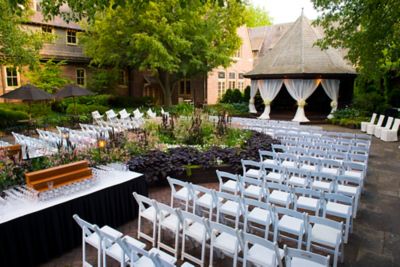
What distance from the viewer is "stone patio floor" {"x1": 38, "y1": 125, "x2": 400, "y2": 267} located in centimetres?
402

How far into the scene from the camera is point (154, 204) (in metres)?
3.96

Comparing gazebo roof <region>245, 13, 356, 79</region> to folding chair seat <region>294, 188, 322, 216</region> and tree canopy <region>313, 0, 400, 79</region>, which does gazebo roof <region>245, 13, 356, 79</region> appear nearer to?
tree canopy <region>313, 0, 400, 79</region>

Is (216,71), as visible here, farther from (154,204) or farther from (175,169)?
(154,204)

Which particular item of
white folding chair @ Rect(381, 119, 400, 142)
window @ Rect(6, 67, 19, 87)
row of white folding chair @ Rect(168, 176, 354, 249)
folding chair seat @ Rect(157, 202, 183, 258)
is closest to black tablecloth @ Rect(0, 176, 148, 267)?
row of white folding chair @ Rect(168, 176, 354, 249)

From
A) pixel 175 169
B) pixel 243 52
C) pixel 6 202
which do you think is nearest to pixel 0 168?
pixel 6 202

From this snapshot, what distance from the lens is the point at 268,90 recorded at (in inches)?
779

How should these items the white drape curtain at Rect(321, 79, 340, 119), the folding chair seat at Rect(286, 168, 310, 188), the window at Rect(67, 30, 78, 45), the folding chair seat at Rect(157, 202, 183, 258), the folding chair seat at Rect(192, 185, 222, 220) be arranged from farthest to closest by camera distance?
the window at Rect(67, 30, 78, 45) < the white drape curtain at Rect(321, 79, 340, 119) < the folding chair seat at Rect(286, 168, 310, 188) < the folding chair seat at Rect(192, 185, 222, 220) < the folding chair seat at Rect(157, 202, 183, 258)

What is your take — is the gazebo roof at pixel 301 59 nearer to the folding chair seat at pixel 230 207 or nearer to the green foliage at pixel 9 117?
the green foliage at pixel 9 117

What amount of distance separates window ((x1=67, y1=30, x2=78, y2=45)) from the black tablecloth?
21.2 metres

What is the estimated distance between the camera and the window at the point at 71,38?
22.4 meters

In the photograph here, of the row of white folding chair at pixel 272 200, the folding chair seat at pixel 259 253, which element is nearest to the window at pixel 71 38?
the row of white folding chair at pixel 272 200

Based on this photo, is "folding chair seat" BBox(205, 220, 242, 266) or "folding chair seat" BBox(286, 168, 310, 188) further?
"folding chair seat" BBox(286, 168, 310, 188)

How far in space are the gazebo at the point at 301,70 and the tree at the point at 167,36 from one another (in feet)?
9.92

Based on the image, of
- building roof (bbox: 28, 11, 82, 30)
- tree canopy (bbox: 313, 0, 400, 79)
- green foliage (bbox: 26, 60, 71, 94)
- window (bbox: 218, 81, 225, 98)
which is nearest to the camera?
tree canopy (bbox: 313, 0, 400, 79)
